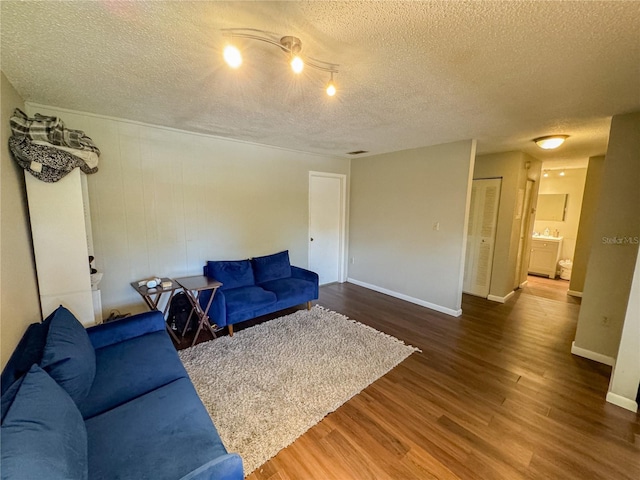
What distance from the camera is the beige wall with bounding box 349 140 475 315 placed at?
11.7 feet

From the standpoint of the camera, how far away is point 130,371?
5.47 ft

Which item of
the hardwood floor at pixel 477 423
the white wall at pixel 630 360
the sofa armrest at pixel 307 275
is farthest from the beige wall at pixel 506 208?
the sofa armrest at pixel 307 275

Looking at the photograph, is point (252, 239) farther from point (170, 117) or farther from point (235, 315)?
point (170, 117)

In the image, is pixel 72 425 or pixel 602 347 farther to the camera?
pixel 602 347

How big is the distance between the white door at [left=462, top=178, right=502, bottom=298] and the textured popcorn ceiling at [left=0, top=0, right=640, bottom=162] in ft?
5.29

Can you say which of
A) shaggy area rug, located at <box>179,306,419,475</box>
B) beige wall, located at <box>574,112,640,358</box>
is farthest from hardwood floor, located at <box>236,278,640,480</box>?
beige wall, located at <box>574,112,640,358</box>

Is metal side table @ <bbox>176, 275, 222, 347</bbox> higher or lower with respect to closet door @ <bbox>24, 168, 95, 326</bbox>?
lower

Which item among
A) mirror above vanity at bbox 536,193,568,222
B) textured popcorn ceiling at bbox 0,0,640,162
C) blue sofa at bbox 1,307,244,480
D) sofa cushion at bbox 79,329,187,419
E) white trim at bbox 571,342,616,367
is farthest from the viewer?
mirror above vanity at bbox 536,193,568,222

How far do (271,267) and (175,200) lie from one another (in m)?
1.51

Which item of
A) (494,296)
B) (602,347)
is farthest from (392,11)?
(494,296)

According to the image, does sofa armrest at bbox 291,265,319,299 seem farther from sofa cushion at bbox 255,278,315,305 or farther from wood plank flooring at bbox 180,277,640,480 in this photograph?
wood plank flooring at bbox 180,277,640,480

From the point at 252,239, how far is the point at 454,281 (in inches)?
118

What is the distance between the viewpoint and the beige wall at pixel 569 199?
18.7 feet

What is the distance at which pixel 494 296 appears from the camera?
4.32 metres
